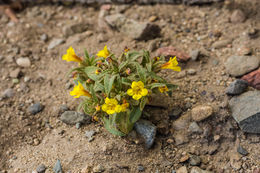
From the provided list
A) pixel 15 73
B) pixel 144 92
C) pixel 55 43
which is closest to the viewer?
pixel 144 92

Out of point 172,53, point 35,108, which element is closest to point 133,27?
point 172,53

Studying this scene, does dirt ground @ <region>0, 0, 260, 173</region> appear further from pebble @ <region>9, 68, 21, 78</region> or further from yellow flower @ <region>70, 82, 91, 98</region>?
yellow flower @ <region>70, 82, 91, 98</region>

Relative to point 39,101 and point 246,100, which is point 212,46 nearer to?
point 246,100

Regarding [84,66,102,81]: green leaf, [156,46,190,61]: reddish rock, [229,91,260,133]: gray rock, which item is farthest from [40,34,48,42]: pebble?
[229,91,260,133]: gray rock

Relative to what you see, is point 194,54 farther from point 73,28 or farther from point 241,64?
point 73,28

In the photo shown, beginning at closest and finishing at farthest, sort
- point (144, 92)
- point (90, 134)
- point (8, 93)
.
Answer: point (144, 92) < point (90, 134) < point (8, 93)

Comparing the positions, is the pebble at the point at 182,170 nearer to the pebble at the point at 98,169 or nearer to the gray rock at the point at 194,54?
the pebble at the point at 98,169

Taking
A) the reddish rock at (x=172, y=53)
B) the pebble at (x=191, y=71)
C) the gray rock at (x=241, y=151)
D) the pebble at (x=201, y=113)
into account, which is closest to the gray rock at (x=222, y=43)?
the reddish rock at (x=172, y=53)
